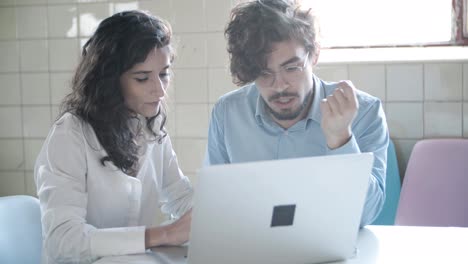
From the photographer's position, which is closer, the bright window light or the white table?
the white table

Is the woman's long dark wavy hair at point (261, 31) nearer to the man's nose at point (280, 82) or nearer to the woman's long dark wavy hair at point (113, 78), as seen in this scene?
the man's nose at point (280, 82)

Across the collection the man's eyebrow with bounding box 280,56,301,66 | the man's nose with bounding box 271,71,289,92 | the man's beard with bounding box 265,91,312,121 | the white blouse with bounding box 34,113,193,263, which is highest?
the man's eyebrow with bounding box 280,56,301,66

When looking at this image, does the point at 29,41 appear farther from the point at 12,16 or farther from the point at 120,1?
the point at 120,1

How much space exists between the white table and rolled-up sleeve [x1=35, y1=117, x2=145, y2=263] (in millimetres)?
38

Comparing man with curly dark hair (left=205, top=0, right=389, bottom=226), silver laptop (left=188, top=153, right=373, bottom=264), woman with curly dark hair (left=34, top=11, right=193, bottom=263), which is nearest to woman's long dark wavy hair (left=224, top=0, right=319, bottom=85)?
man with curly dark hair (left=205, top=0, right=389, bottom=226)

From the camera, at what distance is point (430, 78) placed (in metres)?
2.73

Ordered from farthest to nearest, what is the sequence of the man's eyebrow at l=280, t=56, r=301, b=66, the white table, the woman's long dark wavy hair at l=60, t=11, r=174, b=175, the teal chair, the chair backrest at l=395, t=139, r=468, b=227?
the teal chair < the chair backrest at l=395, t=139, r=468, b=227 < the man's eyebrow at l=280, t=56, r=301, b=66 < the woman's long dark wavy hair at l=60, t=11, r=174, b=175 < the white table

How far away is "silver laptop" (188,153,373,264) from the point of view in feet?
3.92

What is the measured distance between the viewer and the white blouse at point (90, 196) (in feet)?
4.74

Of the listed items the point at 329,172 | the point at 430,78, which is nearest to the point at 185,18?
the point at 430,78

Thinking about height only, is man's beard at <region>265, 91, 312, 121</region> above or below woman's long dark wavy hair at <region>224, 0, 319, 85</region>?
below

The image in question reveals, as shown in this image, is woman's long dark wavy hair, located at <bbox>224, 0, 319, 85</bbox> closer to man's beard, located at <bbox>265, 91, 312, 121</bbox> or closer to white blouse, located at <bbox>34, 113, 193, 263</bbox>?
man's beard, located at <bbox>265, 91, 312, 121</bbox>

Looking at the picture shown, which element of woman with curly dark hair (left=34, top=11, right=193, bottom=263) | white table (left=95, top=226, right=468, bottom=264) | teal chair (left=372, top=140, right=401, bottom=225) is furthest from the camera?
teal chair (left=372, top=140, right=401, bottom=225)

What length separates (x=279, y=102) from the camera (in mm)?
1836
